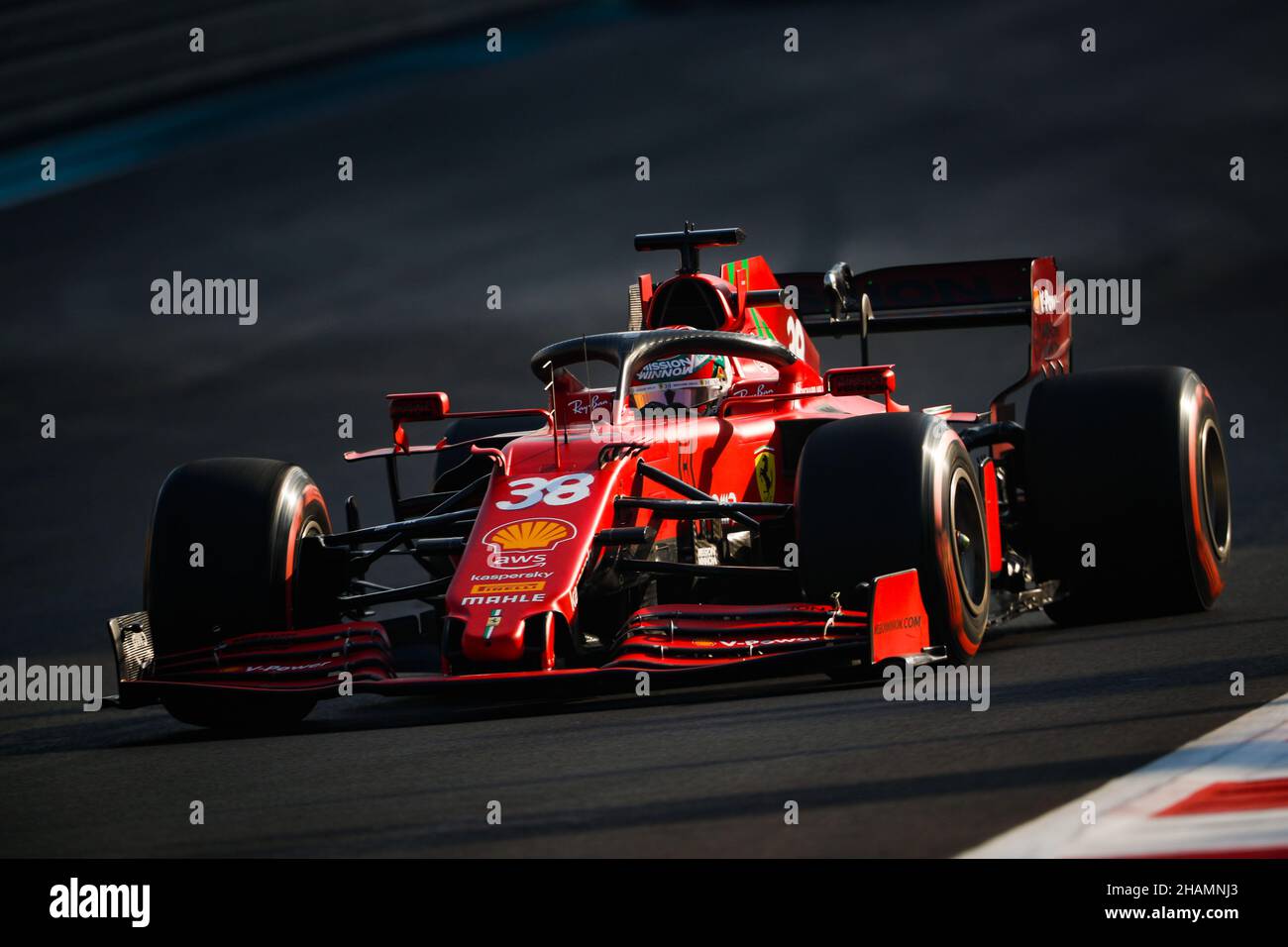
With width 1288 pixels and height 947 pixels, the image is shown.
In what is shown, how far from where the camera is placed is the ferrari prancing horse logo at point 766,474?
869cm

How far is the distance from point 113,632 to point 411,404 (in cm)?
204

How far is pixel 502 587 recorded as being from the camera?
6.92m

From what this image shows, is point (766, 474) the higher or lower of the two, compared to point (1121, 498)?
higher

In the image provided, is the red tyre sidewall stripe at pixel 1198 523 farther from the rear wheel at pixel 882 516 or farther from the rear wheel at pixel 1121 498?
the rear wheel at pixel 882 516

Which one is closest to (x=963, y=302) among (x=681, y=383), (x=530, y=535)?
(x=681, y=383)

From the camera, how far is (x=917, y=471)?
7.17 meters

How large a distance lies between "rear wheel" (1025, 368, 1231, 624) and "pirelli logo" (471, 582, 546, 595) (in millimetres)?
3472

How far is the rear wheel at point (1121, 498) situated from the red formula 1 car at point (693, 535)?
14 mm

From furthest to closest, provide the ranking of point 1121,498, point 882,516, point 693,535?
point 1121,498, point 693,535, point 882,516

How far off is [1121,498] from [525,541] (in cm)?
358

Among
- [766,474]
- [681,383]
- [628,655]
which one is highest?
[681,383]

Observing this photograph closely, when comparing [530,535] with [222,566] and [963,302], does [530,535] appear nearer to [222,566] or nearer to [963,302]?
[222,566]
